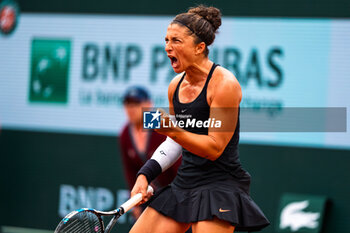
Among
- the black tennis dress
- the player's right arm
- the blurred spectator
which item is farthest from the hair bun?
the blurred spectator

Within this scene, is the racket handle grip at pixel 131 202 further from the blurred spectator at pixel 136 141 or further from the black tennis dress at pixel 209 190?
the blurred spectator at pixel 136 141

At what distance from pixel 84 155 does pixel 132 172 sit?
1558 mm

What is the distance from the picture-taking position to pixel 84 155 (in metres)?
6.43

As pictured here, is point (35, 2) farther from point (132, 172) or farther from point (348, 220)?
point (348, 220)

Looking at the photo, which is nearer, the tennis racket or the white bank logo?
the tennis racket

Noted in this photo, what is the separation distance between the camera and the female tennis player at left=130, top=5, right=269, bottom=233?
2.95 m

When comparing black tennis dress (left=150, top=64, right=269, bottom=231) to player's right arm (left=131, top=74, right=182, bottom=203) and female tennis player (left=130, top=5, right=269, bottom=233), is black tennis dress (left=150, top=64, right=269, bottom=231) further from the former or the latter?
player's right arm (left=131, top=74, right=182, bottom=203)

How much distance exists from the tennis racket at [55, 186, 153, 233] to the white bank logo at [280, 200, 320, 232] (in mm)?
2601

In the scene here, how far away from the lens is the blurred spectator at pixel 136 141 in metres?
4.74

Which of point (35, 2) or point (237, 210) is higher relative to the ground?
point (35, 2)

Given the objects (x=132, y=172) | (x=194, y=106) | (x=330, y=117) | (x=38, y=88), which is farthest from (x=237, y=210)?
(x=38, y=88)

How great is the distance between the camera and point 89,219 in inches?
123

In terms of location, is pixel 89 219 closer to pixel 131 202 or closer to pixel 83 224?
pixel 83 224

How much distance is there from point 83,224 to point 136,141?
2.21 meters
